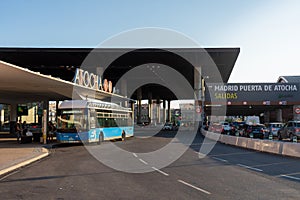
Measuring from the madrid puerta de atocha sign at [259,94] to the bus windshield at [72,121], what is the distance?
123 feet

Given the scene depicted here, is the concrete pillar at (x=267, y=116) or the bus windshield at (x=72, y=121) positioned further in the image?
the concrete pillar at (x=267, y=116)

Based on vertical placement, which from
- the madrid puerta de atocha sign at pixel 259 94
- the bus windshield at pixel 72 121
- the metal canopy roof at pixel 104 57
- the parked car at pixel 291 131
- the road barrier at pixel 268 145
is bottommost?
the road barrier at pixel 268 145

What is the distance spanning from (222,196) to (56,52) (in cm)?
4534

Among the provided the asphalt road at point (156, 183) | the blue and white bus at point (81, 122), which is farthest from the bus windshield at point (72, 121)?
the asphalt road at point (156, 183)

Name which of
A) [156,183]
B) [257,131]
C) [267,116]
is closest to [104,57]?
[257,131]

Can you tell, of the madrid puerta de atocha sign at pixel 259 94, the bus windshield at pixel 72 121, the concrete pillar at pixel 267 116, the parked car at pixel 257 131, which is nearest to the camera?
the bus windshield at pixel 72 121

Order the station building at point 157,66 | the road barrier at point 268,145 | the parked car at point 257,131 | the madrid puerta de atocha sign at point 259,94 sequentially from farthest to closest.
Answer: the madrid puerta de atocha sign at point 259,94 < the station building at point 157,66 < the parked car at point 257,131 < the road barrier at point 268,145

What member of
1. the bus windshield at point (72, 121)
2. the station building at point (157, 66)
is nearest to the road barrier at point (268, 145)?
the bus windshield at point (72, 121)

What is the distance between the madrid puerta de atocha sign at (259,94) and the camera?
6134 centimetres

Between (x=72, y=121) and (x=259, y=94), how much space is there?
4276cm

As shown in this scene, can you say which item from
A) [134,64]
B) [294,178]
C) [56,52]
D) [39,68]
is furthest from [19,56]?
[294,178]

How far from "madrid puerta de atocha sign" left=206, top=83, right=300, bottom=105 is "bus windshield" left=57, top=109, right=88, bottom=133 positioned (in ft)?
123

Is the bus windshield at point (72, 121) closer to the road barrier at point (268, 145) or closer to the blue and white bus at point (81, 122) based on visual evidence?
the blue and white bus at point (81, 122)

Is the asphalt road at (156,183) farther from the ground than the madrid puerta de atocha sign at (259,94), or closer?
closer
